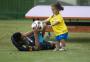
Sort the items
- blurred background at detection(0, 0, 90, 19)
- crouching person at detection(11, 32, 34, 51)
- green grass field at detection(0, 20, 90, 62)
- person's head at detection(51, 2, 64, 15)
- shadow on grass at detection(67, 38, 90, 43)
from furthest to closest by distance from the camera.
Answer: blurred background at detection(0, 0, 90, 19) < shadow on grass at detection(67, 38, 90, 43) < person's head at detection(51, 2, 64, 15) < crouching person at detection(11, 32, 34, 51) < green grass field at detection(0, 20, 90, 62)

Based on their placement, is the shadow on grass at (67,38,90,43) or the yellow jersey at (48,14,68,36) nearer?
the yellow jersey at (48,14,68,36)

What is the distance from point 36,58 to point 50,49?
6.14ft

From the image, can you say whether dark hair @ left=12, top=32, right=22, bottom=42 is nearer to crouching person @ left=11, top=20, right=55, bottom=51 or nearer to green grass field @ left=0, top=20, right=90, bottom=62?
crouching person @ left=11, top=20, right=55, bottom=51

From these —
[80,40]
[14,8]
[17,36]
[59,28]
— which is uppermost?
[59,28]

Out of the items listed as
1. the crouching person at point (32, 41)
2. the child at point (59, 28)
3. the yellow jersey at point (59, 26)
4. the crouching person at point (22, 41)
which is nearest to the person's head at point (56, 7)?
the child at point (59, 28)

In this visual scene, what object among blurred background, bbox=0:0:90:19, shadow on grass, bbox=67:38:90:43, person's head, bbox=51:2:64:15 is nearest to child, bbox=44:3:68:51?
person's head, bbox=51:2:64:15

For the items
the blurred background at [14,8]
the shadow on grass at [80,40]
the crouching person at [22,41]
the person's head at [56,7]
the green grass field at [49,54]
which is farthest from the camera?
the blurred background at [14,8]

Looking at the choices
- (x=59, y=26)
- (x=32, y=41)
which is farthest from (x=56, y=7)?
(x=32, y=41)

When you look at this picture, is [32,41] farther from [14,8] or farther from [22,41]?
[14,8]

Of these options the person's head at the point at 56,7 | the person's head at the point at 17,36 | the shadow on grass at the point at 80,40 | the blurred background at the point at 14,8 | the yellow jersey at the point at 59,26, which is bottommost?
the blurred background at the point at 14,8

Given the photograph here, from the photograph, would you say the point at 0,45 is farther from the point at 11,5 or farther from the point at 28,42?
the point at 11,5

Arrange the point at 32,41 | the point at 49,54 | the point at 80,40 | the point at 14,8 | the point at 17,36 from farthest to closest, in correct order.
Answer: the point at 14,8
the point at 80,40
the point at 32,41
the point at 17,36
the point at 49,54

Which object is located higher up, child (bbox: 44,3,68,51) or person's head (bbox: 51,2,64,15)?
person's head (bbox: 51,2,64,15)

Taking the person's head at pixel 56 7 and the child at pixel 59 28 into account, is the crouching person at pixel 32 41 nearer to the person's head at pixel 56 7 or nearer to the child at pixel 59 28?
the child at pixel 59 28
